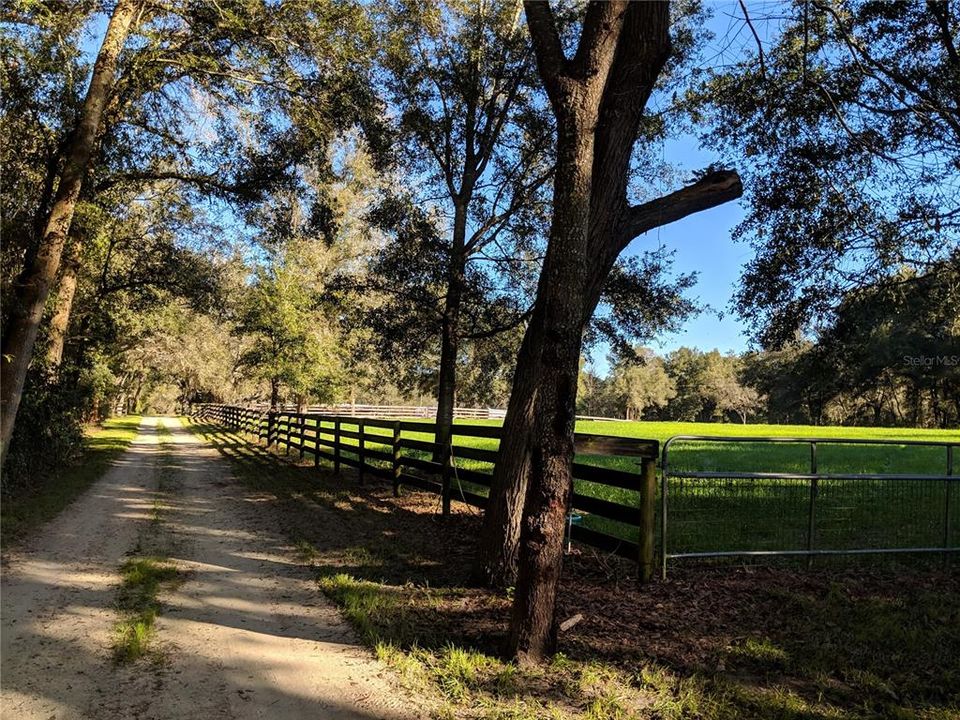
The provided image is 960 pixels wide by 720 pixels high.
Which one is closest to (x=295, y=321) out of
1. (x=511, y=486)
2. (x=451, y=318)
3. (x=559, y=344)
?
(x=451, y=318)

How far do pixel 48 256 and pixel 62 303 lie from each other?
18.3ft

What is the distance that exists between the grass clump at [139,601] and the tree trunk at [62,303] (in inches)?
337

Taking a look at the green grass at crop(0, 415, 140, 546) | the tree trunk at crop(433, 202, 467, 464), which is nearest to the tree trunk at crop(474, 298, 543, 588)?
the green grass at crop(0, 415, 140, 546)

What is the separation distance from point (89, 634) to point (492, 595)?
116 inches

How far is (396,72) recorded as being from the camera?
1194 centimetres

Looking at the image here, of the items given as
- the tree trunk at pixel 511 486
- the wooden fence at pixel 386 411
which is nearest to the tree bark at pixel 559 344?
the tree trunk at pixel 511 486

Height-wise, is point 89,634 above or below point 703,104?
below

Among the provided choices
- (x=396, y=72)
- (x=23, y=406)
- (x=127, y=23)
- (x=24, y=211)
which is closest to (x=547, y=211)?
(x=396, y=72)

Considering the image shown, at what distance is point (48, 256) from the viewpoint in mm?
8578

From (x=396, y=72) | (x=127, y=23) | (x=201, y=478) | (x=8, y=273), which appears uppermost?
(x=396, y=72)

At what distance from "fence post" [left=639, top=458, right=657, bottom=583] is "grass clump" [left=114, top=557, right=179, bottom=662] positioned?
388cm

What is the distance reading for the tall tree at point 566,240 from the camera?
12.9 ft

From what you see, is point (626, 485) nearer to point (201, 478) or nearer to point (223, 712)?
point (223, 712)

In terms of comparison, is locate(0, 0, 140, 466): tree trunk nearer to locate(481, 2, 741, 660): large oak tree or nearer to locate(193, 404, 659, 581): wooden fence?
locate(193, 404, 659, 581): wooden fence
